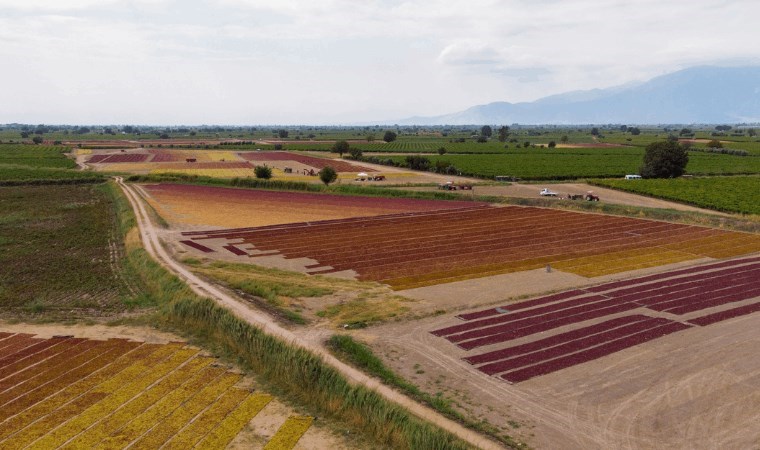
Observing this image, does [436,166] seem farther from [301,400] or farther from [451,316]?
[301,400]

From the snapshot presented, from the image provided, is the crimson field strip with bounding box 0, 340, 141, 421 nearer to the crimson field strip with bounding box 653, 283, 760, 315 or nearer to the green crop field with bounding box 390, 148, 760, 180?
the crimson field strip with bounding box 653, 283, 760, 315


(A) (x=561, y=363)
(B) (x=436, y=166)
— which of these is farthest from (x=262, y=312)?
(B) (x=436, y=166)

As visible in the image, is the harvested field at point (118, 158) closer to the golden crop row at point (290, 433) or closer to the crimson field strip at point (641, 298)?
the crimson field strip at point (641, 298)

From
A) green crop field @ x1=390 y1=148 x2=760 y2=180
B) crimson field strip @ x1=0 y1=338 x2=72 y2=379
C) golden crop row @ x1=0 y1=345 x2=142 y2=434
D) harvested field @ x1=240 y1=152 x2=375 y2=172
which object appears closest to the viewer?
golden crop row @ x1=0 y1=345 x2=142 y2=434

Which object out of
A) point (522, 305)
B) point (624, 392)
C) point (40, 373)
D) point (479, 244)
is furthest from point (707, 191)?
point (40, 373)

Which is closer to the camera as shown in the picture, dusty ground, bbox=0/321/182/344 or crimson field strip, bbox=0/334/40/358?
crimson field strip, bbox=0/334/40/358

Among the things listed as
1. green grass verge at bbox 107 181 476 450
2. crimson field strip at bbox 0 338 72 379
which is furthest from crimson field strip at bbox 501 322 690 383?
crimson field strip at bbox 0 338 72 379
